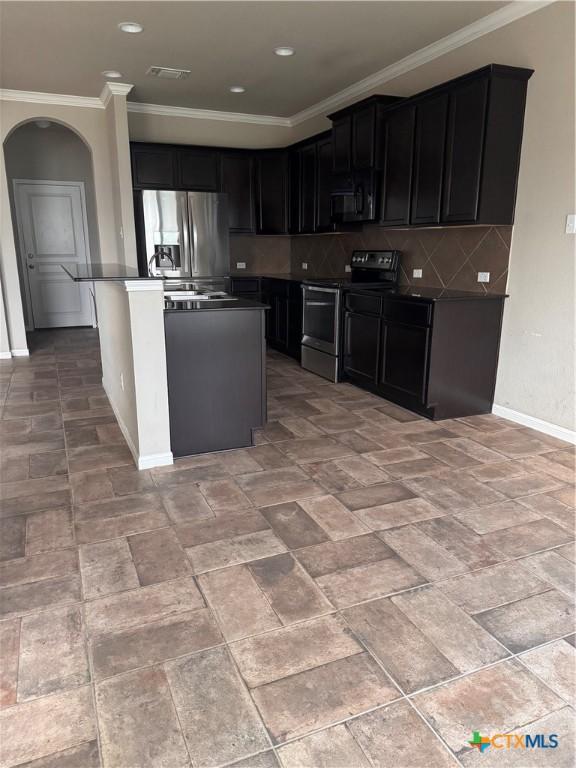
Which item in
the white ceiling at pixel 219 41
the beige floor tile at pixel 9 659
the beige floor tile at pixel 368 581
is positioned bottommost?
the beige floor tile at pixel 368 581

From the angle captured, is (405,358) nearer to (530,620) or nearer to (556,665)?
(530,620)

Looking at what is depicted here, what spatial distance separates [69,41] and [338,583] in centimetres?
451

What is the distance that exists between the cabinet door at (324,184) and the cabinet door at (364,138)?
713 mm

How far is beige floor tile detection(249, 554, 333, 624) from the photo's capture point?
189 cm

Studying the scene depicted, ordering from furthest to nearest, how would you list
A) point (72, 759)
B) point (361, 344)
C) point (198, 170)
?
1. point (198, 170)
2. point (361, 344)
3. point (72, 759)

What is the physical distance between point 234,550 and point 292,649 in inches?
24.5

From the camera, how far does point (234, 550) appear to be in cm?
227

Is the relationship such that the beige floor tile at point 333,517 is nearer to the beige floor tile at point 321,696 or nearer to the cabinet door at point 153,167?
the beige floor tile at point 321,696

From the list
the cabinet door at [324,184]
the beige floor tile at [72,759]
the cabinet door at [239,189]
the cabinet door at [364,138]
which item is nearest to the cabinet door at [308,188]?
the cabinet door at [324,184]

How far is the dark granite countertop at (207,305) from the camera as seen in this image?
10.1ft

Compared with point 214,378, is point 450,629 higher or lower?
lower

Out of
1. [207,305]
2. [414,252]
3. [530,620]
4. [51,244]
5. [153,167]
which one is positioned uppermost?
[153,167]

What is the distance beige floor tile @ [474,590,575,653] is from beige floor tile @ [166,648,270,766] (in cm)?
86

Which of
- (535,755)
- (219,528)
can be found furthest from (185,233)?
(535,755)
